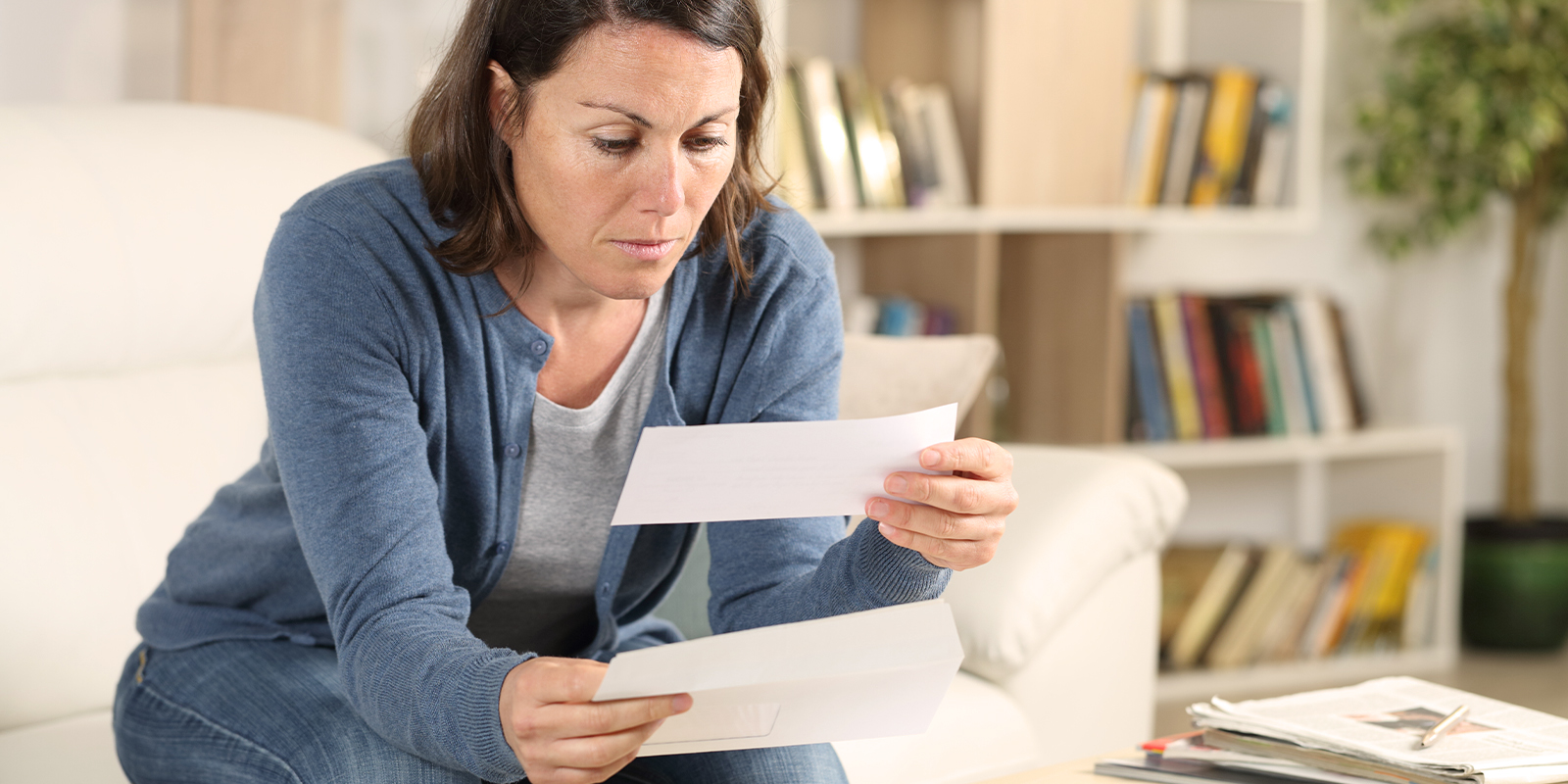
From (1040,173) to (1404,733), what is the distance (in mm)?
1605

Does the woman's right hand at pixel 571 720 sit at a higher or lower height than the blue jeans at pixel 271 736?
higher

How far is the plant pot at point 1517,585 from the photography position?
2.95m

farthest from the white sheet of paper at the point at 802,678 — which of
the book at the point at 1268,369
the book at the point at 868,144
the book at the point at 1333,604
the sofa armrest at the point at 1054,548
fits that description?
the book at the point at 1333,604

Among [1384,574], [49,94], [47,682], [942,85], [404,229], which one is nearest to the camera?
[404,229]

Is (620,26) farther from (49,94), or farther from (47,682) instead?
(49,94)

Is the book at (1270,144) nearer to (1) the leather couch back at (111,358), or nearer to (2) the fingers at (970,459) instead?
(1) the leather couch back at (111,358)

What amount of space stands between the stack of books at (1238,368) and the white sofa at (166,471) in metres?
1.08

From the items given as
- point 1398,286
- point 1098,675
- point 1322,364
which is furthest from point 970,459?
point 1398,286

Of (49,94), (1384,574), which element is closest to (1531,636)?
(1384,574)

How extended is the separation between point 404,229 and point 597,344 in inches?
6.8

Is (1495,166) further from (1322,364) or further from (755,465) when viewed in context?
(755,465)

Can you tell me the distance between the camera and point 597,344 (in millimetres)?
1117

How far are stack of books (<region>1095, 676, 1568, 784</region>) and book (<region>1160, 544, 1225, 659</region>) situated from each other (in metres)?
1.67

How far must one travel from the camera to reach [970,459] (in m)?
0.90
